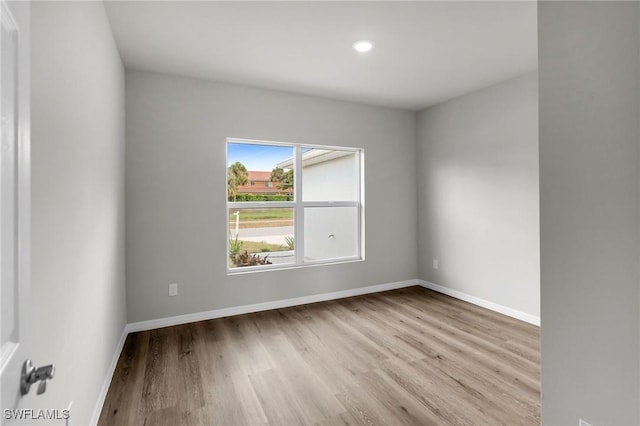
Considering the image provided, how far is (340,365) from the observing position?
2.40 meters

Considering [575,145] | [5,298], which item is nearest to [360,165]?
[575,145]

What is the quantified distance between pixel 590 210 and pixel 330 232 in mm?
3078

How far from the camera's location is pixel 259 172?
3.65 meters

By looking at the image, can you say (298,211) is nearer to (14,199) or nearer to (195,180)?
(195,180)

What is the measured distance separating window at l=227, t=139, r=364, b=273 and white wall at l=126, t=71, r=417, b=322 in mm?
150

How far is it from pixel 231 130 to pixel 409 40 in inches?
77.8

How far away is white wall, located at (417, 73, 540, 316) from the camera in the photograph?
323cm

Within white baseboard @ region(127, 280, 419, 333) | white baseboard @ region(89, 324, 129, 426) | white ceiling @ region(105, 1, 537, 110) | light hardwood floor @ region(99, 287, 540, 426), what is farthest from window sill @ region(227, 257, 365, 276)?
white ceiling @ region(105, 1, 537, 110)

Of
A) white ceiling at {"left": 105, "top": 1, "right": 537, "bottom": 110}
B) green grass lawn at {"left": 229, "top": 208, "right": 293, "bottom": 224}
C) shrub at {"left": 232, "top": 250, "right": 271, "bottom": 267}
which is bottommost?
shrub at {"left": 232, "top": 250, "right": 271, "bottom": 267}

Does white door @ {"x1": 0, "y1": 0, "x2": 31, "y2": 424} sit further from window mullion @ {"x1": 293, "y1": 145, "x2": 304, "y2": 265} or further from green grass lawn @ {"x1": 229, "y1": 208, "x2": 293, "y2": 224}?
window mullion @ {"x1": 293, "y1": 145, "x2": 304, "y2": 265}

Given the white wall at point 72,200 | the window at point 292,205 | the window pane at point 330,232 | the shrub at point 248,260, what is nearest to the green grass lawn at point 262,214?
the window at point 292,205

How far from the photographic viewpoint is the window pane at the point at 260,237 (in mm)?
3549

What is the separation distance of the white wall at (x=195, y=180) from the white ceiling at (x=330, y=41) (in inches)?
9.2

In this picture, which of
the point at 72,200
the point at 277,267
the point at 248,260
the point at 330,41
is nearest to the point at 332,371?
the point at 277,267
